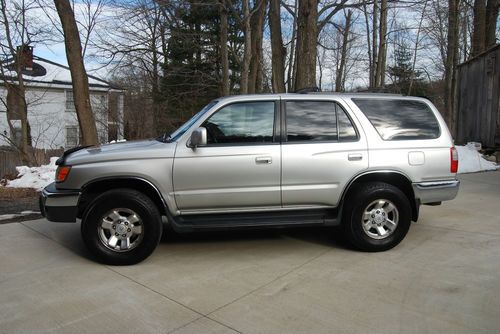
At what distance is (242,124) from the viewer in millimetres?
5035

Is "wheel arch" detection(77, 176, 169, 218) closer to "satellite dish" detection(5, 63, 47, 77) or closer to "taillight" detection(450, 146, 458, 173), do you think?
"taillight" detection(450, 146, 458, 173)

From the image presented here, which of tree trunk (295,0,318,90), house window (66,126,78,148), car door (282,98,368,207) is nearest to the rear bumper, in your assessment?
car door (282,98,368,207)

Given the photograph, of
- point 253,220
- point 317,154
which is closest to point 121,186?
point 253,220

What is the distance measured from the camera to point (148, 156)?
4762 millimetres

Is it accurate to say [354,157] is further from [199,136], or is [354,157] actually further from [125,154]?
[125,154]

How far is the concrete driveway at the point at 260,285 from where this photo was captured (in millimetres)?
3479

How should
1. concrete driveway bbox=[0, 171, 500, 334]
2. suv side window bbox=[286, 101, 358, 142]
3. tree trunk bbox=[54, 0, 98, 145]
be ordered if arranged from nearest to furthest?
1. concrete driveway bbox=[0, 171, 500, 334]
2. suv side window bbox=[286, 101, 358, 142]
3. tree trunk bbox=[54, 0, 98, 145]

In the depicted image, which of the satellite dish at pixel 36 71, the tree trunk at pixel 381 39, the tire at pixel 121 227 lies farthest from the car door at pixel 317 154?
the satellite dish at pixel 36 71

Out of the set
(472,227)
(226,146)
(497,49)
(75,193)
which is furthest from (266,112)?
(497,49)

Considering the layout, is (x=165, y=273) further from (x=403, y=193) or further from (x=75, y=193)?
(x=403, y=193)

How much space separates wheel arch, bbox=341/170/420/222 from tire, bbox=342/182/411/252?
0.20ft

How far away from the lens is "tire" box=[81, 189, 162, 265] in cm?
468

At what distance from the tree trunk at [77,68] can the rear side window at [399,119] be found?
9.76m

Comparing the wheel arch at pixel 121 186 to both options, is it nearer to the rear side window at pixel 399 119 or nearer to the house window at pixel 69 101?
the rear side window at pixel 399 119
